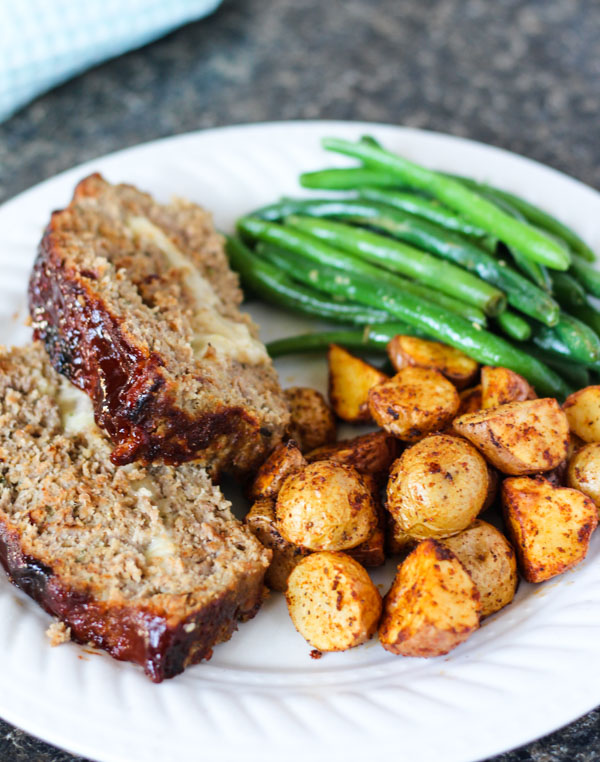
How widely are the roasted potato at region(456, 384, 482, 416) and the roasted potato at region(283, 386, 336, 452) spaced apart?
56cm

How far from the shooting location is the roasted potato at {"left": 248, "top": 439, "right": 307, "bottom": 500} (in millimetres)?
2820

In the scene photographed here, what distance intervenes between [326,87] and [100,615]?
442 cm

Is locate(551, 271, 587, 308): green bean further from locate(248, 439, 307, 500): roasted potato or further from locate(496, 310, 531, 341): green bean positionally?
locate(248, 439, 307, 500): roasted potato

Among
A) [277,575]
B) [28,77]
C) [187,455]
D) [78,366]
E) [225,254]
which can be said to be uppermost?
[28,77]

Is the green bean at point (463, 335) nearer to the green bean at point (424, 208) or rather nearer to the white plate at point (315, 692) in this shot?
the green bean at point (424, 208)

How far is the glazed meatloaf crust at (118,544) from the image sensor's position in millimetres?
2432

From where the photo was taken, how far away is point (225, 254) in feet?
12.6

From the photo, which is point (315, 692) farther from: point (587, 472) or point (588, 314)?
point (588, 314)

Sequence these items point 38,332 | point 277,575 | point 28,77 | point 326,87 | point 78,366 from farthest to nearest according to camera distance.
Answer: point 326,87, point 28,77, point 38,332, point 78,366, point 277,575

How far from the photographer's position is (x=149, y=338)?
2896mm

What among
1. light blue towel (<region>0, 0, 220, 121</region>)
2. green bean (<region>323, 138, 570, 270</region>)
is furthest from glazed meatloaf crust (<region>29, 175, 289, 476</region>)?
light blue towel (<region>0, 0, 220, 121</region>)

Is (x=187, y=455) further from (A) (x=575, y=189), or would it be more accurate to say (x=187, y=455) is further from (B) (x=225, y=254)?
(A) (x=575, y=189)

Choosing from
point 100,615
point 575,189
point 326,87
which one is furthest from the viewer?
point 326,87

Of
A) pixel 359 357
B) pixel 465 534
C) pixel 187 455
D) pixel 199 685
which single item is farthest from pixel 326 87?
pixel 199 685
